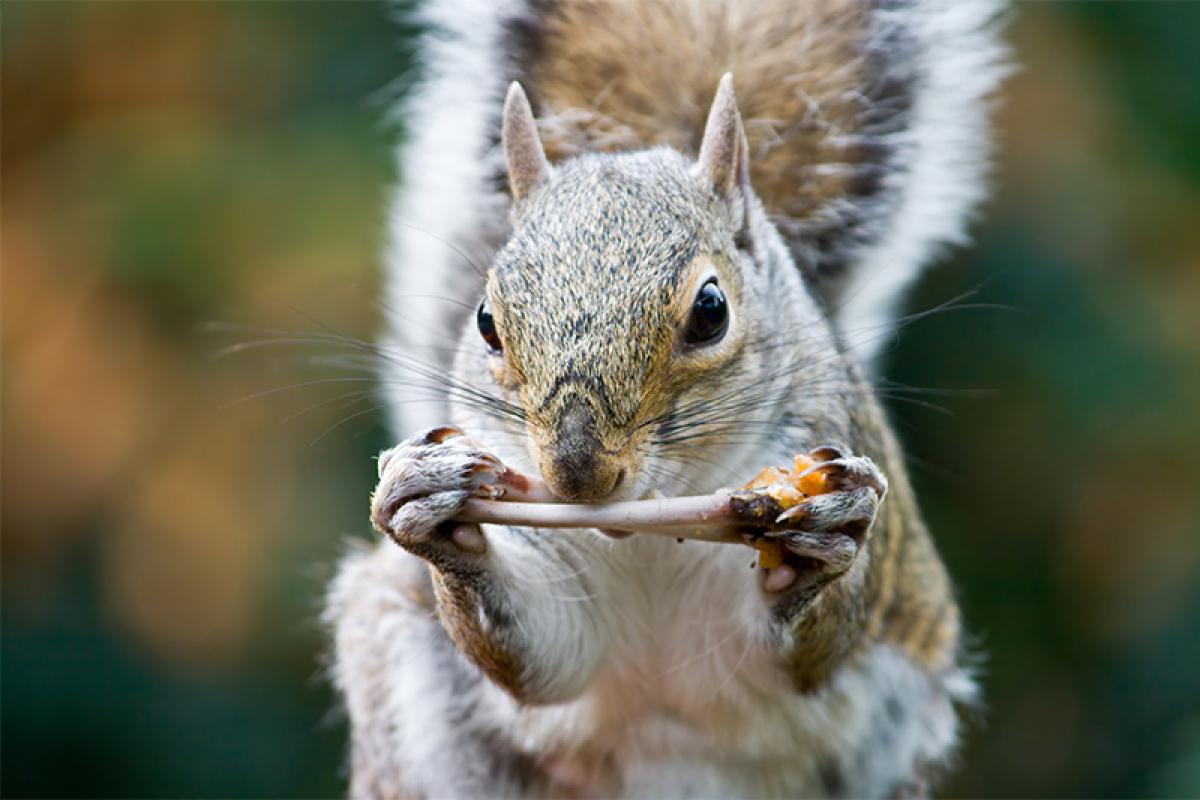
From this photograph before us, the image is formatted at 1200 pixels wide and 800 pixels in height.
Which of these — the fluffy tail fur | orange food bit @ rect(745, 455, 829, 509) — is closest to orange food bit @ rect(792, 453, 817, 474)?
orange food bit @ rect(745, 455, 829, 509)

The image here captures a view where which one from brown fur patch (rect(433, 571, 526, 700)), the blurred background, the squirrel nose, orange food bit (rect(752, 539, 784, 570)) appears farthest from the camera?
the blurred background

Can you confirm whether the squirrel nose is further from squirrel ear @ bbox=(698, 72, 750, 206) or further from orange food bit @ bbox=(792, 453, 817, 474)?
squirrel ear @ bbox=(698, 72, 750, 206)

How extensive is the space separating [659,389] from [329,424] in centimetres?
128

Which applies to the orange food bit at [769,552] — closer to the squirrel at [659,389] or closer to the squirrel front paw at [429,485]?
the squirrel at [659,389]

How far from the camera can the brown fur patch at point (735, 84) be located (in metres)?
1.61

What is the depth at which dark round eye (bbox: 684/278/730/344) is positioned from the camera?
1.11 m

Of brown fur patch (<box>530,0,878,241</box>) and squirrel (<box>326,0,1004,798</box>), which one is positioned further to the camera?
brown fur patch (<box>530,0,878,241</box>)

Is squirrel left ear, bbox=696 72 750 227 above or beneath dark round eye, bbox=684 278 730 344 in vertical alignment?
above

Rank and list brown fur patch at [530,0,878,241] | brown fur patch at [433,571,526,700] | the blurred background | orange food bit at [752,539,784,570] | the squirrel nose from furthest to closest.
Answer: the blurred background < brown fur patch at [530,0,878,241] < brown fur patch at [433,571,526,700] < orange food bit at [752,539,784,570] < the squirrel nose

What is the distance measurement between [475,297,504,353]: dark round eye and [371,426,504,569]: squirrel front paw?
76 mm

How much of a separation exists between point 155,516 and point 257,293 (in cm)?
40

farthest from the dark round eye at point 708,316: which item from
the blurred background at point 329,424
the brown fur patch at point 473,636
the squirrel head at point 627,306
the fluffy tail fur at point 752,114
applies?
the blurred background at point 329,424

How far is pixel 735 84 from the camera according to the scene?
1658 millimetres

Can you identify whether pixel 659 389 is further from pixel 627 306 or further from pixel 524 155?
pixel 524 155
